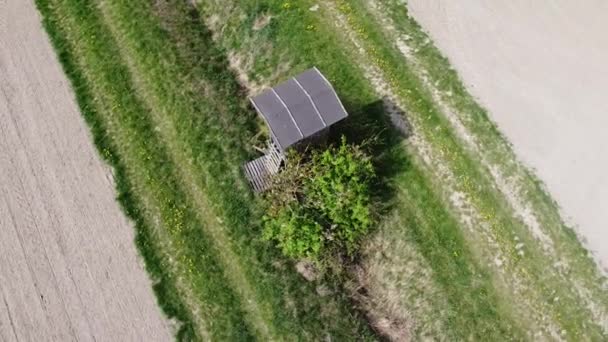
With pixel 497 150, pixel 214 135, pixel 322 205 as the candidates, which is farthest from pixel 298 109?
pixel 497 150

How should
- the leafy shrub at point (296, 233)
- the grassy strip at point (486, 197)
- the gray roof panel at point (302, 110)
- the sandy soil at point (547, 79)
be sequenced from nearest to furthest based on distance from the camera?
1. the gray roof panel at point (302, 110)
2. the leafy shrub at point (296, 233)
3. the grassy strip at point (486, 197)
4. the sandy soil at point (547, 79)

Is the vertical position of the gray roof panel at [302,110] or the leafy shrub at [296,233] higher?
the gray roof panel at [302,110]

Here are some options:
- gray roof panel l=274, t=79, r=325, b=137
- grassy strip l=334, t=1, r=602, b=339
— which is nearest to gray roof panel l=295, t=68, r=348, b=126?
gray roof panel l=274, t=79, r=325, b=137

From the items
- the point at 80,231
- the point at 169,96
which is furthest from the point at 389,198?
the point at 80,231

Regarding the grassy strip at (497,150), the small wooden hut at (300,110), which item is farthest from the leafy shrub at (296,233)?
the grassy strip at (497,150)

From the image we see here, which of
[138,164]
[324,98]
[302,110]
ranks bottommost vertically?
[138,164]

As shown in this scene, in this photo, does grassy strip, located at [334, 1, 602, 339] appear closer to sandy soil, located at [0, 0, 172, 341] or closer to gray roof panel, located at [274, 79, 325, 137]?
gray roof panel, located at [274, 79, 325, 137]

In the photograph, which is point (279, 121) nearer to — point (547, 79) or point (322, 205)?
point (322, 205)

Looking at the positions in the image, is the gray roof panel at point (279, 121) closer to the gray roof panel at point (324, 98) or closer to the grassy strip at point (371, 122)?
the gray roof panel at point (324, 98)
